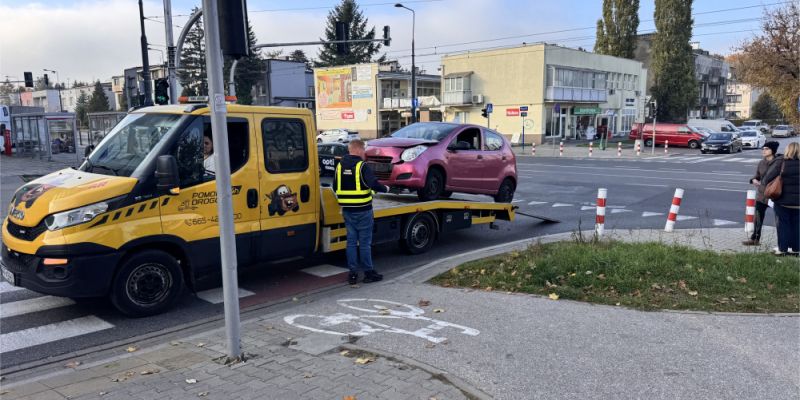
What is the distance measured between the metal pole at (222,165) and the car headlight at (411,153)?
5.09 m

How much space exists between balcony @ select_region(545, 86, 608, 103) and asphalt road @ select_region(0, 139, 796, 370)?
813 inches

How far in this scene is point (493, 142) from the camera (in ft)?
36.1

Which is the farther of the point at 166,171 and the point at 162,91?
the point at 162,91

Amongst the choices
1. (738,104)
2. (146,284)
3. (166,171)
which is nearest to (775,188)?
(166,171)

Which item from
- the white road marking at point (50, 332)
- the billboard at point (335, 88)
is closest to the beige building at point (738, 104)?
the billboard at point (335, 88)

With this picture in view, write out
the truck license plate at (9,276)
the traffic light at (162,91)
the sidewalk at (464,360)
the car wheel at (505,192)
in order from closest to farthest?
the sidewalk at (464,360) → the truck license plate at (9,276) → the car wheel at (505,192) → the traffic light at (162,91)

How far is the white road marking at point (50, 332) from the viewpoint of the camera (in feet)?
17.5

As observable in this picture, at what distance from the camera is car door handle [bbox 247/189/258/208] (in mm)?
6566

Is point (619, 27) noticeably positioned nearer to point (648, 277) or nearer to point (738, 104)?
point (648, 277)

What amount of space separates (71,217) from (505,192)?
26.6ft

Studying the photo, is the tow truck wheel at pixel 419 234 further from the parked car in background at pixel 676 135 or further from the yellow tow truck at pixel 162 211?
the parked car in background at pixel 676 135

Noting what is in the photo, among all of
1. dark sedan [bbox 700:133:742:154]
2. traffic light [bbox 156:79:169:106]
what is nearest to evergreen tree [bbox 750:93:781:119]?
dark sedan [bbox 700:133:742:154]

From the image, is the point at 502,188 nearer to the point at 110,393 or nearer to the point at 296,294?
the point at 296,294

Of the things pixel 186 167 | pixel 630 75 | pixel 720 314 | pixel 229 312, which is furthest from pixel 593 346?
pixel 630 75
